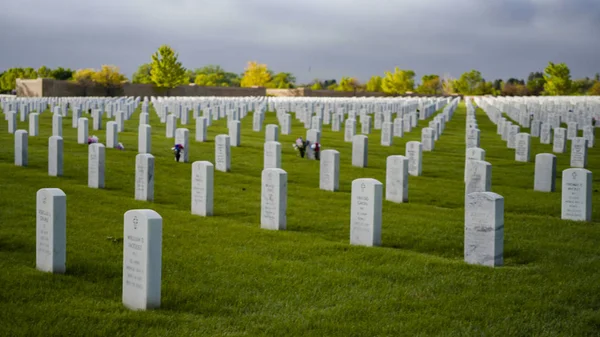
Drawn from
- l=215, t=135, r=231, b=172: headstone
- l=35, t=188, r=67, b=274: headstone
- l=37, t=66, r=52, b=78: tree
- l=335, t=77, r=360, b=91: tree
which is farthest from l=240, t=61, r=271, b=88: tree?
l=35, t=188, r=67, b=274: headstone

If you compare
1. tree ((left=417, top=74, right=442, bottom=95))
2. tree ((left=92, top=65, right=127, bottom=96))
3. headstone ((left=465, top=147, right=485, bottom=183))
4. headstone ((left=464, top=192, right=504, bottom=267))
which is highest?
tree ((left=417, top=74, right=442, bottom=95))

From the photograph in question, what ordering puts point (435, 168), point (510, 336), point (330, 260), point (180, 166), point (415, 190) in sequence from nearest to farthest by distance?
point (510, 336) → point (330, 260) → point (415, 190) → point (180, 166) → point (435, 168)

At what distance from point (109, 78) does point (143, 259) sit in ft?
290

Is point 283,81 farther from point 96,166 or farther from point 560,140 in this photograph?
point 96,166

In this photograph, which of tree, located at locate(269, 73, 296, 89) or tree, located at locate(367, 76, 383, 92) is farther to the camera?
tree, located at locate(367, 76, 383, 92)

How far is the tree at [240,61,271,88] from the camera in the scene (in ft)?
425

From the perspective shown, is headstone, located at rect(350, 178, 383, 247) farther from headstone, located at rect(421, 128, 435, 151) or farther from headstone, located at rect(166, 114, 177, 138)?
headstone, located at rect(166, 114, 177, 138)

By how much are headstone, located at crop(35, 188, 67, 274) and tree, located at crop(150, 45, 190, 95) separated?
277 feet

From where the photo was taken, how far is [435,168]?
62.2ft

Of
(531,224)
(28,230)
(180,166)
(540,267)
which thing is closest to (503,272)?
(540,267)

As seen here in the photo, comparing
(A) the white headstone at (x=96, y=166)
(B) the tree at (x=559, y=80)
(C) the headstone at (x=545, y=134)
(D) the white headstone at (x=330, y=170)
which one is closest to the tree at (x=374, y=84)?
(B) the tree at (x=559, y=80)

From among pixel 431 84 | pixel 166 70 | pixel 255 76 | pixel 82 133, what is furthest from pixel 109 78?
pixel 431 84

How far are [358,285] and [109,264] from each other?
9.02ft

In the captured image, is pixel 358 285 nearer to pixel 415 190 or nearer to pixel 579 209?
pixel 579 209
